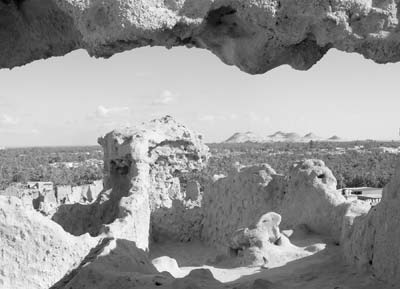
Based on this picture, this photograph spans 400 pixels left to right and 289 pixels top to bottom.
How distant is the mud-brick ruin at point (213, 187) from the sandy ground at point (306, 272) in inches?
3.3

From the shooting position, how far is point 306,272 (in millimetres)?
8094

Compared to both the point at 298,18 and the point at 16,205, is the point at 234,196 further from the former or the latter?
the point at 298,18

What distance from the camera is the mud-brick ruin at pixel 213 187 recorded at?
445 cm

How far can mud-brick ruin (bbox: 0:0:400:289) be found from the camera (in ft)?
14.6

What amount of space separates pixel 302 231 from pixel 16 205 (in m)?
6.75

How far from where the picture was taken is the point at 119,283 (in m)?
5.19

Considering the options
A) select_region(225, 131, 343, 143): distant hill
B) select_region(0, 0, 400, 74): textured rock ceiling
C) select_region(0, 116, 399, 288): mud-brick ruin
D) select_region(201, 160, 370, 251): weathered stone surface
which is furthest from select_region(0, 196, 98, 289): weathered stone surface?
select_region(225, 131, 343, 143): distant hill

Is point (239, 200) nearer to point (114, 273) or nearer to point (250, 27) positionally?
point (114, 273)

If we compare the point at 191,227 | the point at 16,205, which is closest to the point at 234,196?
the point at 191,227

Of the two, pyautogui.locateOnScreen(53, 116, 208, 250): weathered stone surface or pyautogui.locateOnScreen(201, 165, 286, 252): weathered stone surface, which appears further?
pyautogui.locateOnScreen(53, 116, 208, 250): weathered stone surface

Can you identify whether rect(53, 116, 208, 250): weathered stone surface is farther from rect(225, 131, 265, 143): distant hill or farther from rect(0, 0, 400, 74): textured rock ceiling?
rect(225, 131, 265, 143): distant hill

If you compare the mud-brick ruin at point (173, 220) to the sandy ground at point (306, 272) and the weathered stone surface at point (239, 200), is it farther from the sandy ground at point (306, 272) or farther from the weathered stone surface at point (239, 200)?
the sandy ground at point (306, 272)

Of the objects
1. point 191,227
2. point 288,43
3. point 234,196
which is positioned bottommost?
point 191,227

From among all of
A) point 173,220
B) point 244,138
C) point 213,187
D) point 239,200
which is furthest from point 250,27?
point 244,138
